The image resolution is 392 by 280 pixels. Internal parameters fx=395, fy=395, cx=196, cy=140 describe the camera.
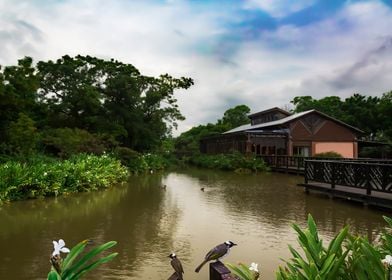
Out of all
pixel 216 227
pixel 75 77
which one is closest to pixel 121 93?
pixel 75 77

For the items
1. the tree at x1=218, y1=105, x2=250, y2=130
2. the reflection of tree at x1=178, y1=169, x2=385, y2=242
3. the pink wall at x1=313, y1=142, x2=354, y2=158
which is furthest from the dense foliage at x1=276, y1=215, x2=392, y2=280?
the tree at x1=218, y1=105, x2=250, y2=130

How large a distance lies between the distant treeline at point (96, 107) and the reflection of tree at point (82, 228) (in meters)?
6.35

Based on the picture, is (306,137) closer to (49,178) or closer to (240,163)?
(240,163)

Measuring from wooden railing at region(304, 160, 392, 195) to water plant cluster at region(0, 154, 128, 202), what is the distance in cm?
928

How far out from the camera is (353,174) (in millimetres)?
13414

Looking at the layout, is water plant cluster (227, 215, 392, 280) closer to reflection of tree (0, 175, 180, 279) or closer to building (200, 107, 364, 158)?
reflection of tree (0, 175, 180, 279)

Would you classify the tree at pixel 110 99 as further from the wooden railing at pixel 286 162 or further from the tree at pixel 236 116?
the tree at pixel 236 116

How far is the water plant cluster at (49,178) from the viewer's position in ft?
43.3

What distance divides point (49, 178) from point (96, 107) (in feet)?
55.8

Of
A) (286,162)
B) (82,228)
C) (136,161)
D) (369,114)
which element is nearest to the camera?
(82,228)

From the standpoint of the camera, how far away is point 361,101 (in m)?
47.9

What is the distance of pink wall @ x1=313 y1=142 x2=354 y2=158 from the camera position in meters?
37.2

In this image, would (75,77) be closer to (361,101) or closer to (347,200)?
(347,200)

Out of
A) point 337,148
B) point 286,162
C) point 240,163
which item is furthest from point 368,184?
point 337,148
